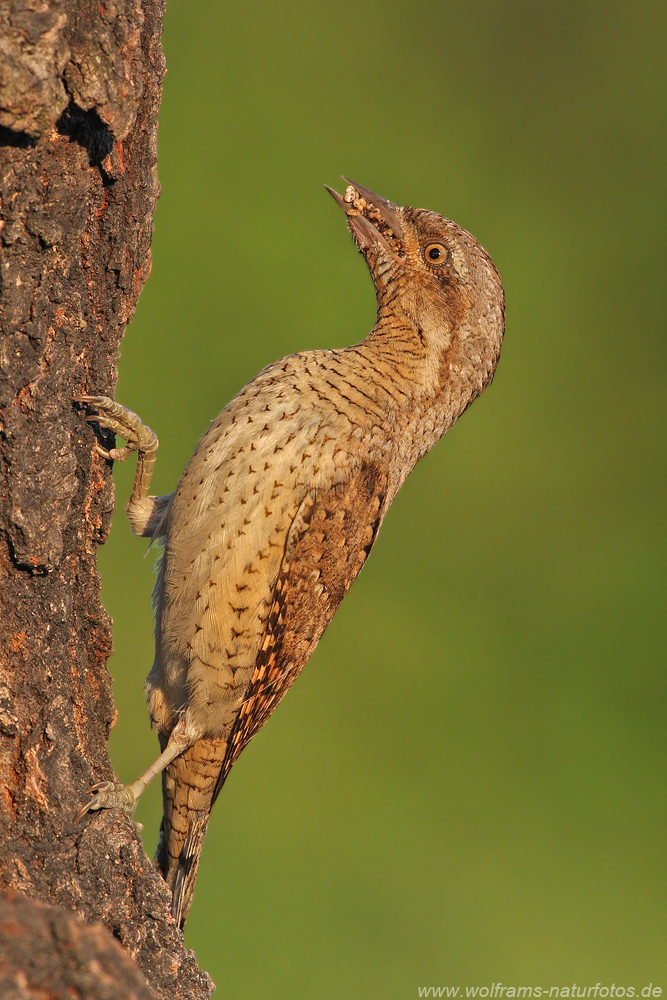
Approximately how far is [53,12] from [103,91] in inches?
7.2

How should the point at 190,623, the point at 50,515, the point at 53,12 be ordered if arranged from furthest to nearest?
the point at 190,623, the point at 50,515, the point at 53,12

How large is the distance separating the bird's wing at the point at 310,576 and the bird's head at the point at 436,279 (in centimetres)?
53

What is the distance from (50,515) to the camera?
1.88 m

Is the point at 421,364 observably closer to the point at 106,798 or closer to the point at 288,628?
the point at 288,628

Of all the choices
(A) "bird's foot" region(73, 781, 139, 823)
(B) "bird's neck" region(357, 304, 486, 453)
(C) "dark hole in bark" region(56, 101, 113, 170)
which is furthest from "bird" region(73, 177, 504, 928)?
(C) "dark hole in bark" region(56, 101, 113, 170)

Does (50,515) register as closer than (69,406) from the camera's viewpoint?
Yes

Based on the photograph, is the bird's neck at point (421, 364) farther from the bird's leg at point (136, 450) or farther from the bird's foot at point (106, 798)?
the bird's foot at point (106, 798)

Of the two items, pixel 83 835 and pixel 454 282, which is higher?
pixel 454 282

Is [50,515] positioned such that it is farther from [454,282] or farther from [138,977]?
→ [454,282]

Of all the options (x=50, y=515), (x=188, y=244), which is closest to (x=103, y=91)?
(x=50, y=515)

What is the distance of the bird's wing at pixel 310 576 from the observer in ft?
8.62

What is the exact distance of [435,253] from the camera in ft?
9.61

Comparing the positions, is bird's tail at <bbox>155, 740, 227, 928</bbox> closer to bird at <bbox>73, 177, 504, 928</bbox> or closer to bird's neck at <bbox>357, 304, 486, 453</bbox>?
bird at <bbox>73, 177, 504, 928</bbox>

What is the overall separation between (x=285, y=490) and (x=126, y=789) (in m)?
0.88
